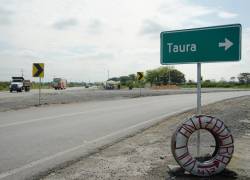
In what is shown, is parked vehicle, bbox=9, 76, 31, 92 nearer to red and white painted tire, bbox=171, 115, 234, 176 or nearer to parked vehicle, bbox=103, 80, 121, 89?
parked vehicle, bbox=103, 80, 121, 89

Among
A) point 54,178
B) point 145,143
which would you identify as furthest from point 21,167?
point 145,143

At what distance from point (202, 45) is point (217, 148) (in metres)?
1.75

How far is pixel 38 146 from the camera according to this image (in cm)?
856

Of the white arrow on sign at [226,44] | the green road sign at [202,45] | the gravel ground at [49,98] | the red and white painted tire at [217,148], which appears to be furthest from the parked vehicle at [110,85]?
the red and white painted tire at [217,148]

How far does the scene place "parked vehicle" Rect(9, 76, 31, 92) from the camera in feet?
185

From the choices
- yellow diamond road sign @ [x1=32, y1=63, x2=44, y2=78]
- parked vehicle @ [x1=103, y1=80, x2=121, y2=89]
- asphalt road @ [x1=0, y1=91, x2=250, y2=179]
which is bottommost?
asphalt road @ [x1=0, y1=91, x2=250, y2=179]

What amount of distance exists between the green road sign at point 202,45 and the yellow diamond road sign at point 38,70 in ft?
59.0

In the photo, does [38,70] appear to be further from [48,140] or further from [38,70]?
[48,140]

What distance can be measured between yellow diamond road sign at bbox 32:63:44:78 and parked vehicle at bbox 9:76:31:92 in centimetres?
3439

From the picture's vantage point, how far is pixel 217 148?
584cm

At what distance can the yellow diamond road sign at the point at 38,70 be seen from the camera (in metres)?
23.7

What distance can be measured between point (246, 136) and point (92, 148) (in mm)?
4164

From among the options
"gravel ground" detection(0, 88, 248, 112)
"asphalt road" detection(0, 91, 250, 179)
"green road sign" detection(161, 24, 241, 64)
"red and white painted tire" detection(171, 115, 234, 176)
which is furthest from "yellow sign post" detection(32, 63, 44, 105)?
"red and white painted tire" detection(171, 115, 234, 176)

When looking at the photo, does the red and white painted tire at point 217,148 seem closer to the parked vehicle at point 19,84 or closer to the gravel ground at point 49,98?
the gravel ground at point 49,98
